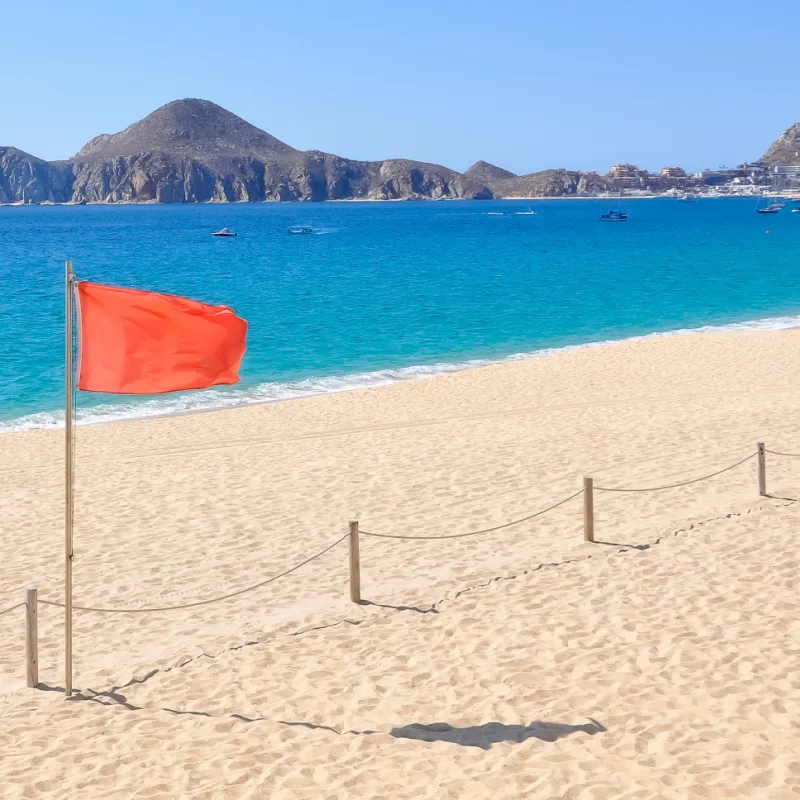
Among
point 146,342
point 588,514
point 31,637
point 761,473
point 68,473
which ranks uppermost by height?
point 146,342

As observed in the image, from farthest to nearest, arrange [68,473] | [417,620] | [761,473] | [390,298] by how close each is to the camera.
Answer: [390,298]
[761,473]
[417,620]
[68,473]

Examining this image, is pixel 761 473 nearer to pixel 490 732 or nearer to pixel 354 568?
pixel 354 568

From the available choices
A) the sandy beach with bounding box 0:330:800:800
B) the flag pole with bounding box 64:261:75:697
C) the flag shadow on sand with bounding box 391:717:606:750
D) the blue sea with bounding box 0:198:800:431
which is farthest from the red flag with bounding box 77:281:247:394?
the blue sea with bounding box 0:198:800:431

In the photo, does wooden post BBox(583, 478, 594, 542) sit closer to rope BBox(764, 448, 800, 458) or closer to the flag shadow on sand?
rope BBox(764, 448, 800, 458)

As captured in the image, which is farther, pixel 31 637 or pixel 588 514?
pixel 588 514

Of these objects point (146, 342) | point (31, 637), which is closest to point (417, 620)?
point (31, 637)

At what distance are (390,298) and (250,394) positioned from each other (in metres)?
23.3

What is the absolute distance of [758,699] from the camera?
7852 millimetres

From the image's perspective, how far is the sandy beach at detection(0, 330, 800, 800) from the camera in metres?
7.11

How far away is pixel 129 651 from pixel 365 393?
15912mm

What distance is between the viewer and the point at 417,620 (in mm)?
9891

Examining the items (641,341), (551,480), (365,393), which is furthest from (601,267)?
(551,480)

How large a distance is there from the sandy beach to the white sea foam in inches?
158

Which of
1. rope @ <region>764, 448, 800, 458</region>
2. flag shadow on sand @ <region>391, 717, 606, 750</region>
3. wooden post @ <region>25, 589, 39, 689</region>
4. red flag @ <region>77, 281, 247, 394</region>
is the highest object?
red flag @ <region>77, 281, 247, 394</region>
